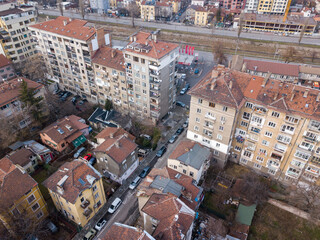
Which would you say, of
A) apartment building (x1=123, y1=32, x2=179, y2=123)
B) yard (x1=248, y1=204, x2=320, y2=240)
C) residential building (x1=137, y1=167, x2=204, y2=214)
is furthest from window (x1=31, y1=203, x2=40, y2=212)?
yard (x1=248, y1=204, x2=320, y2=240)

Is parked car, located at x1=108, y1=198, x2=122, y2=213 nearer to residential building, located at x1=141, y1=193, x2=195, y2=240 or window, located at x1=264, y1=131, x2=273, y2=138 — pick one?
residential building, located at x1=141, y1=193, x2=195, y2=240

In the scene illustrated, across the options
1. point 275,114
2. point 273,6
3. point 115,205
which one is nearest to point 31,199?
point 115,205

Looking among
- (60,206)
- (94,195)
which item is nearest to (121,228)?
(94,195)

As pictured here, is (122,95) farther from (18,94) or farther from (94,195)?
(94,195)

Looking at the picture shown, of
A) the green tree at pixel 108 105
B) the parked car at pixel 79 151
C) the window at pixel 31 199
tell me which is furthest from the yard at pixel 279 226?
the green tree at pixel 108 105

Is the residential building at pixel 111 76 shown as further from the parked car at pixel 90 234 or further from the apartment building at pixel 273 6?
the apartment building at pixel 273 6
